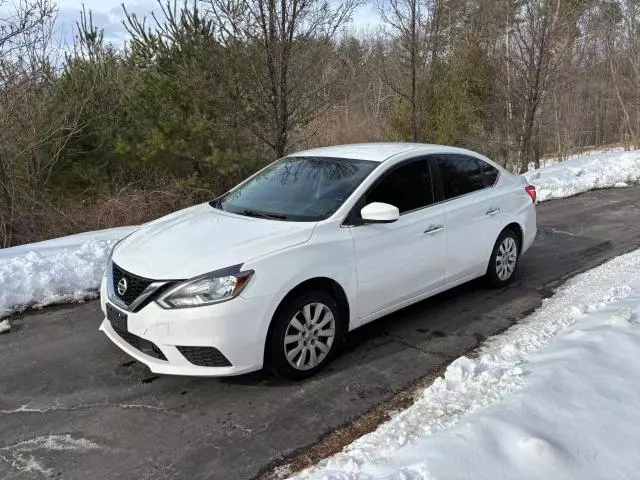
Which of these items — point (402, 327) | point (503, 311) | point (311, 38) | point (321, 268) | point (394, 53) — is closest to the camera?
point (321, 268)

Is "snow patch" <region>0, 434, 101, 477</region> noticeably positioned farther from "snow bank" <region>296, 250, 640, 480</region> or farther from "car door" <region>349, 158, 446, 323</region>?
"car door" <region>349, 158, 446, 323</region>

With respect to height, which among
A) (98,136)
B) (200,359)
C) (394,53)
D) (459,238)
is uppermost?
(394,53)

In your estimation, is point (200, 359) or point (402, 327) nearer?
point (200, 359)

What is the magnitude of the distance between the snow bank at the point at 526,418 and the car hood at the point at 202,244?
137 centimetres

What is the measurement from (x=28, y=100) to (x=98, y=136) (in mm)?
2688

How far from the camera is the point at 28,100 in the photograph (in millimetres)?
10664

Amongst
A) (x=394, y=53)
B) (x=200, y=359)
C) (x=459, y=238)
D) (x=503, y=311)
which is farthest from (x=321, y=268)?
(x=394, y=53)

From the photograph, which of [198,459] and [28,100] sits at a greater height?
[28,100]

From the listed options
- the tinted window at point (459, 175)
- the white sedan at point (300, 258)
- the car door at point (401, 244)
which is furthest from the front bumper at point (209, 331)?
the tinted window at point (459, 175)

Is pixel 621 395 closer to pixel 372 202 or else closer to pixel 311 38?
pixel 372 202

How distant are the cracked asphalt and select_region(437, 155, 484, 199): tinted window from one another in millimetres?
1149

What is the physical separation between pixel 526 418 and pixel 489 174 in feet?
10.5

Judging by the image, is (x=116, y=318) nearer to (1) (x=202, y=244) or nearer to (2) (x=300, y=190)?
(1) (x=202, y=244)

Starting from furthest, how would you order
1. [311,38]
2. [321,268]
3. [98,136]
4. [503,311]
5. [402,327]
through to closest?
[98,136] → [311,38] → [503,311] → [402,327] → [321,268]
